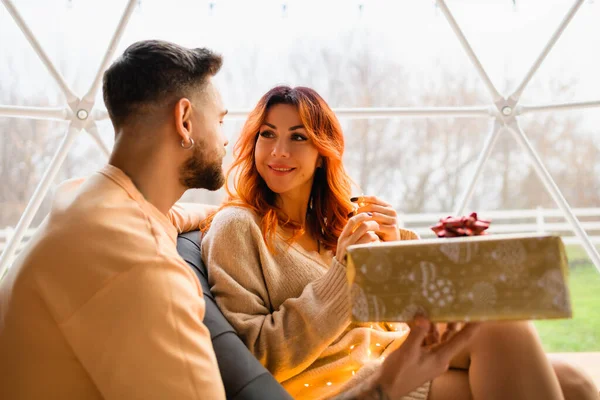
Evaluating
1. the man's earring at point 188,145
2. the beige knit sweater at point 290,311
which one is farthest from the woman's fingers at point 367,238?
the man's earring at point 188,145

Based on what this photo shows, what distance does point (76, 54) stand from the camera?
191 inches

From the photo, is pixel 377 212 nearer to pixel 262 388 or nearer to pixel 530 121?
pixel 262 388

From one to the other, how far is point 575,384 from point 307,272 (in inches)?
39.0

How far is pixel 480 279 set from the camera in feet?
4.61

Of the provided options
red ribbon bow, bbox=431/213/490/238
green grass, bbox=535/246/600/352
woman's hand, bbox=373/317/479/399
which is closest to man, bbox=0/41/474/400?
woman's hand, bbox=373/317/479/399

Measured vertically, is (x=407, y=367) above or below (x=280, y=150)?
below

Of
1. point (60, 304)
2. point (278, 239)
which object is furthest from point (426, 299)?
point (278, 239)

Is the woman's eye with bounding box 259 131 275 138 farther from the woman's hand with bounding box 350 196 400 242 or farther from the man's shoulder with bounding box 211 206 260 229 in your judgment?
the woman's hand with bounding box 350 196 400 242

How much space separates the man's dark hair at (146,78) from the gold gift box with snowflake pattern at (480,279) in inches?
28.5

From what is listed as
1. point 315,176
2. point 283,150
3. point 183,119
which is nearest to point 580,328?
point 315,176

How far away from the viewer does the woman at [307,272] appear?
6.07ft

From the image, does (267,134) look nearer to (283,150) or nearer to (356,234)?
(283,150)

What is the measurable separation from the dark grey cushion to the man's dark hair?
0.71 meters

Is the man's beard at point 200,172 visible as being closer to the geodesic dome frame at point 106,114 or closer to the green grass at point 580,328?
the geodesic dome frame at point 106,114
